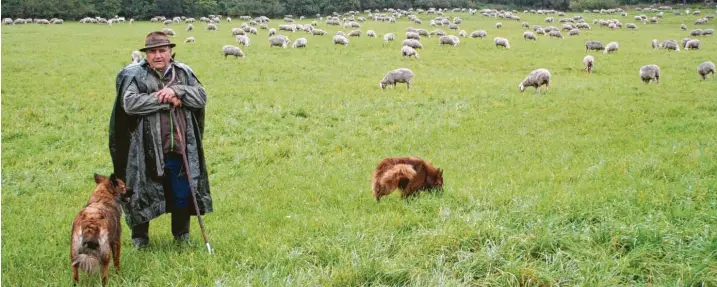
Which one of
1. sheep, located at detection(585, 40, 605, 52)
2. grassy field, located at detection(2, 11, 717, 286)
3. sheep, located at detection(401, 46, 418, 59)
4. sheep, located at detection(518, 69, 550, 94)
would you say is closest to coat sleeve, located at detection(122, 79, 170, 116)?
grassy field, located at detection(2, 11, 717, 286)

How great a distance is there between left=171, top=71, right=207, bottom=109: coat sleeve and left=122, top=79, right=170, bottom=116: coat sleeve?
9.3 inches

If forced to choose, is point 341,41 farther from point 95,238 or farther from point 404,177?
point 95,238

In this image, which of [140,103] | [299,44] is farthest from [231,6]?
[140,103]

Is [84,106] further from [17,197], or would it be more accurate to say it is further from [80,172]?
[17,197]

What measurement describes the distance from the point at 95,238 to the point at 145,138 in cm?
131

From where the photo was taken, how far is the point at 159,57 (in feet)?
18.4

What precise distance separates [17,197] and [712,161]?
11653 mm

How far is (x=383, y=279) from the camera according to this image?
482 cm

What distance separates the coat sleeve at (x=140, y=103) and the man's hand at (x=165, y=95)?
0.04 meters

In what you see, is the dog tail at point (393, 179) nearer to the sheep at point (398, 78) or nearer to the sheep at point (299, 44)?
the sheep at point (398, 78)

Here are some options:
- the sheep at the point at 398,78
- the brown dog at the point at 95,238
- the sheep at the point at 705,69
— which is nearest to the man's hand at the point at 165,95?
the brown dog at the point at 95,238

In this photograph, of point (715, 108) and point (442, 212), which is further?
point (715, 108)

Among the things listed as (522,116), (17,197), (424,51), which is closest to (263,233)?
(17,197)

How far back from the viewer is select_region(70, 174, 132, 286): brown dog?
4676 millimetres
